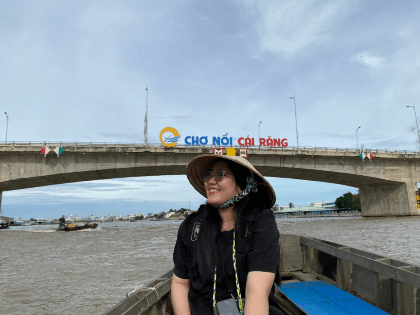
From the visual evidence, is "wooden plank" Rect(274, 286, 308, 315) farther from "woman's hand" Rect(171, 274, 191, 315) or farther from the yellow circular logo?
the yellow circular logo

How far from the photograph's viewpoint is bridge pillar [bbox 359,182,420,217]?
38250 millimetres

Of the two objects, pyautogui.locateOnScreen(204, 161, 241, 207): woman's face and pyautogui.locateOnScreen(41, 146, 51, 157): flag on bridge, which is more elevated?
pyautogui.locateOnScreen(41, 146, 51, 157): flag on bridge

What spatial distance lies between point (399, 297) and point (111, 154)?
31.5 meters

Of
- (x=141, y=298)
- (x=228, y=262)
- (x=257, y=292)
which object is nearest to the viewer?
(x=257, y=292)

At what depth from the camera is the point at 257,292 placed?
5.88ft

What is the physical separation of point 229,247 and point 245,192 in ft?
1.31

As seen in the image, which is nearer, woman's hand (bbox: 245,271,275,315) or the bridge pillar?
woman's hand (bbox: 245,271,275,315)

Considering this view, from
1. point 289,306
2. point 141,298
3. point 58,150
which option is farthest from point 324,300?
point 58,150

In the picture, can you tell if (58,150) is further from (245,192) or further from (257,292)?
(257,292)

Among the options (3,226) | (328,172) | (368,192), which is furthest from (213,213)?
(3,226)

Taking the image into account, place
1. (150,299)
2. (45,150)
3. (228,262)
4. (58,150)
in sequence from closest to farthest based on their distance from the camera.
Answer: (228,262) → (150,299) → (45,150) → (58,150)

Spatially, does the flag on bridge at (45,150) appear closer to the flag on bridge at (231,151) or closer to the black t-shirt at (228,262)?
the flag on bridge at (231,151)

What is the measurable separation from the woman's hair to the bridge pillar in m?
43.8

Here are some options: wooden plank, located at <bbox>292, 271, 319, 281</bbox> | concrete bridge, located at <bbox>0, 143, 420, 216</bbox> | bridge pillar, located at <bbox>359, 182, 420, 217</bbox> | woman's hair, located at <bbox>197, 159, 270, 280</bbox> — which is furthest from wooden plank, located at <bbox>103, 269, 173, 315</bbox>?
bridge pillar, located at <bbox>359, 182, 420, 217</bbox>
